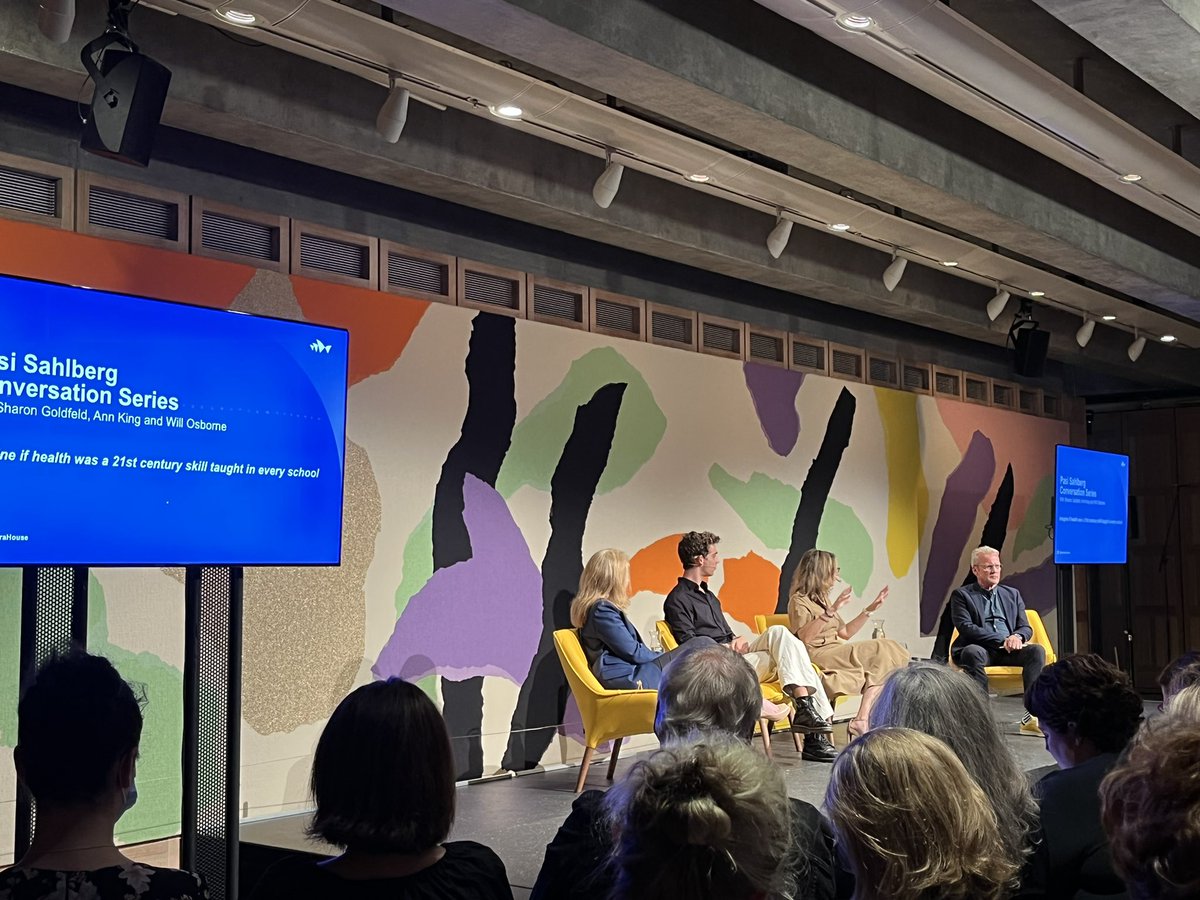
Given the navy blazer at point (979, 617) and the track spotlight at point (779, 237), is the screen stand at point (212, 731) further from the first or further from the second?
the navy blazer at point (979, 617)

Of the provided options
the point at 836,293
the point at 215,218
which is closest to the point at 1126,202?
the point at 836,293

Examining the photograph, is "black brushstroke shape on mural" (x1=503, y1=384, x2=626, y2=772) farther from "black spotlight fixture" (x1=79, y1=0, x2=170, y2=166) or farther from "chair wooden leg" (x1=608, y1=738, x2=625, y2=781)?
"black spotlight fixture" (x1=79, y1=0, x2=170, y2=166)

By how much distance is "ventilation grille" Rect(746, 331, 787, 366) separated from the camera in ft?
28.4

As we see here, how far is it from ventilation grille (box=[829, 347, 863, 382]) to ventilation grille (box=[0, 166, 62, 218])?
A: 18.7 feet

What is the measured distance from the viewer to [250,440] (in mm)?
3707

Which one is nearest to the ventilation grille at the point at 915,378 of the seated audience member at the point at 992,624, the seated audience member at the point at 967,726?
the seated audience member at the point at 992,624

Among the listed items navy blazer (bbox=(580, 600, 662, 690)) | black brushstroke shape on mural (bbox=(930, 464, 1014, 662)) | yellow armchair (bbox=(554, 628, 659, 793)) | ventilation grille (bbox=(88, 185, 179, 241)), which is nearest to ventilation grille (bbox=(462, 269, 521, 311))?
ventilation grille (bbox=(88, 185, 179, 241))

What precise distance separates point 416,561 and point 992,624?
3808mm

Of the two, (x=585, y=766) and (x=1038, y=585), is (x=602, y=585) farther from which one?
(x=1038, y=585)

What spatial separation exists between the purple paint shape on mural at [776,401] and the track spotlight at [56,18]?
489 cm

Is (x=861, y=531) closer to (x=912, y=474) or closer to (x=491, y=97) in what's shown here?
(x=912, y=474)

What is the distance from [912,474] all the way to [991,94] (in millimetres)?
4765

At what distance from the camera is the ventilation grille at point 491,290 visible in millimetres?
6801

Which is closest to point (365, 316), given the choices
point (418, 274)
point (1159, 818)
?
point (418, 274)
